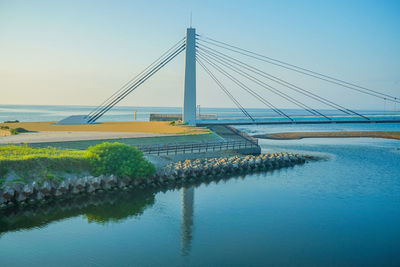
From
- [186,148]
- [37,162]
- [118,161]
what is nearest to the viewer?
[37,162]

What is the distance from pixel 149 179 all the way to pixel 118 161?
2996mm

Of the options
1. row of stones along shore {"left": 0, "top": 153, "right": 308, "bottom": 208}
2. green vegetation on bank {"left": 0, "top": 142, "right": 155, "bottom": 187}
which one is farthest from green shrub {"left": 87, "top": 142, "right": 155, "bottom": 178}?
row of stones along shore {"left": 0, "top": 153, "right": 308, "bottom": 208}

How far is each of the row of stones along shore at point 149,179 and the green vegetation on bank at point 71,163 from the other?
79 cm

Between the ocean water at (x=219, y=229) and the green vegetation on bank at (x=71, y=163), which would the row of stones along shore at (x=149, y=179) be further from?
the ocean water at (x=219, y=229)

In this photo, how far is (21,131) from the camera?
140 feet

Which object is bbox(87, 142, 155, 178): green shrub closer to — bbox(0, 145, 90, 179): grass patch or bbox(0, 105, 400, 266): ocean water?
bbox(0, 145, 90, 179): grass patch

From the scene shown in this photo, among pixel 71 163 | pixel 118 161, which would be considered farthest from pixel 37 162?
pixel 118 161

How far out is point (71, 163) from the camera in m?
25.4

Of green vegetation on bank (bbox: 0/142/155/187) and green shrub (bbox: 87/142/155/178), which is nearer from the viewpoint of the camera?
green vegetation on bank (bbox: 0/142/155/187)

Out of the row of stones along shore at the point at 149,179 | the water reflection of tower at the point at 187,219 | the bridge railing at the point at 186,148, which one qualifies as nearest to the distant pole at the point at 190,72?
the bridge railing at the point at 186,148

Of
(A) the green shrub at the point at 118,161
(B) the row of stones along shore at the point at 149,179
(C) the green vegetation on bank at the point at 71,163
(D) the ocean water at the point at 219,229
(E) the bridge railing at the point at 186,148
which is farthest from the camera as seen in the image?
(E) the bridge railing at the point at 186,148

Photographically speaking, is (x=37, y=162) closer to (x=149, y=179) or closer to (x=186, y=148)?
(x=149, y=179)

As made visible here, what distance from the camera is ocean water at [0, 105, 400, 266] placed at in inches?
590

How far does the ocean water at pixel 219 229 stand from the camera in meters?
15.0
